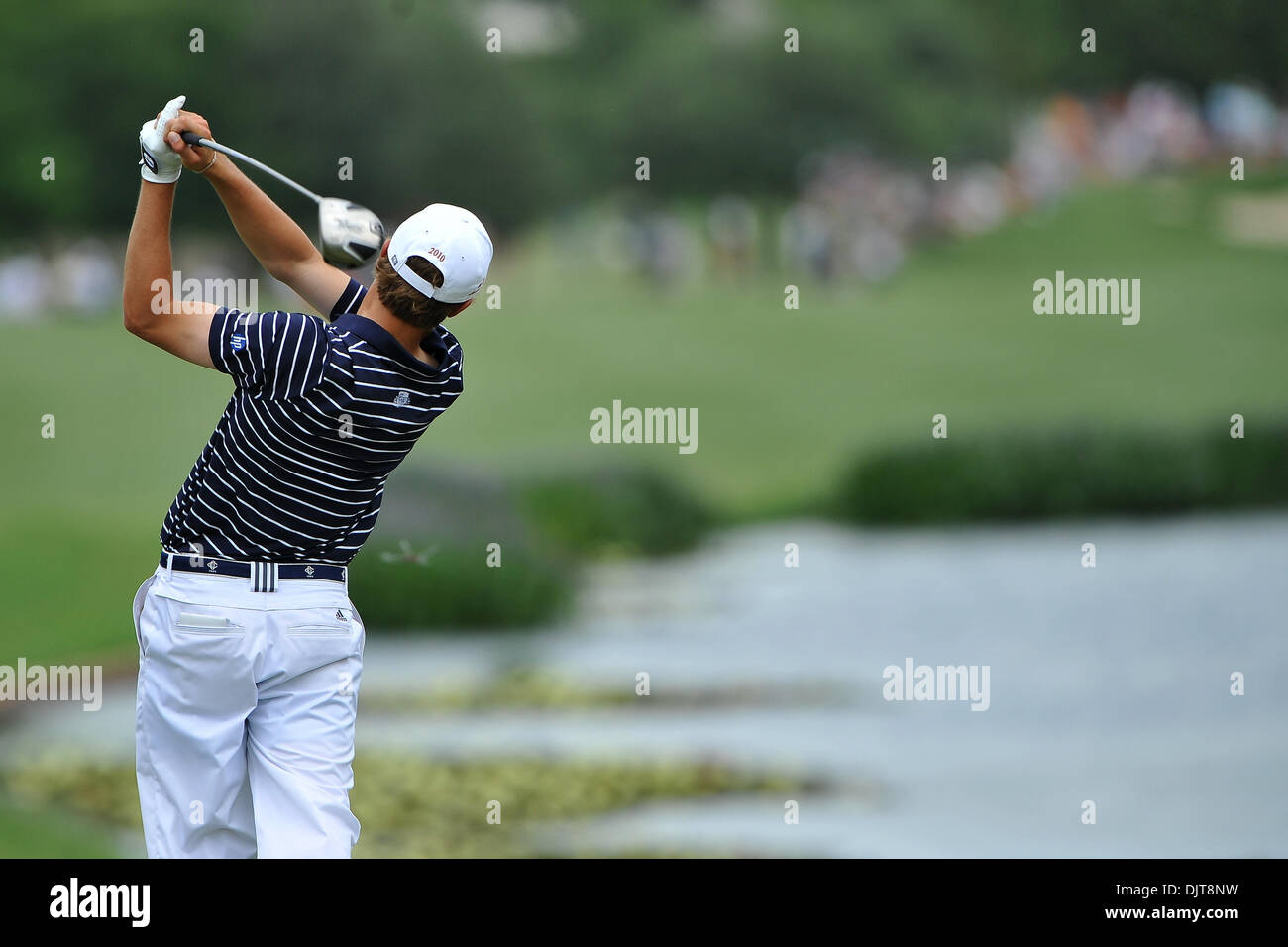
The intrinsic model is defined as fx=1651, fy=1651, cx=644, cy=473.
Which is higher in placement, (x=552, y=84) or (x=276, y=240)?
(x=552, y=84)

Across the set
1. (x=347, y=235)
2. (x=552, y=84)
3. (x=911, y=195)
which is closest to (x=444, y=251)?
(x=347, y=235)

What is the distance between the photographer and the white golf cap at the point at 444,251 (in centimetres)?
307

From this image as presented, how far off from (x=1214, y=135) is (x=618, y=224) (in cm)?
524

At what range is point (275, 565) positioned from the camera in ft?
10.5

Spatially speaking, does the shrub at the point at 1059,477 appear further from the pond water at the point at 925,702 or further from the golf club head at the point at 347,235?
the golf club head at the point at 347,235

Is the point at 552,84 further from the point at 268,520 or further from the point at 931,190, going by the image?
the point at 268,520

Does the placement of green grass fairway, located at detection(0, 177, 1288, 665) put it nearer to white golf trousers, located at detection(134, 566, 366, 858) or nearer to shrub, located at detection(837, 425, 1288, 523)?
shrub, located at detection(837, 425, 1288, 523)

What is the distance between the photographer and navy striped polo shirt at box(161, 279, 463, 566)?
120 inches

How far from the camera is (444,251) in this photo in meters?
3.07

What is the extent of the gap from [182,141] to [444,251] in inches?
20.6

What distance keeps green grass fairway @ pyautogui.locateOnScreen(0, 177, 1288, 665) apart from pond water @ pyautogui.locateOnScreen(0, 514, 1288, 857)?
989mm

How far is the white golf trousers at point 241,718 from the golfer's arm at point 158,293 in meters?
0.46

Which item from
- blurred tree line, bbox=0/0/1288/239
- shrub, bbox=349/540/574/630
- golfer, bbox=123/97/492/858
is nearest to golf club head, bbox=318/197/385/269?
golfer, bbox=123/97/492/858
